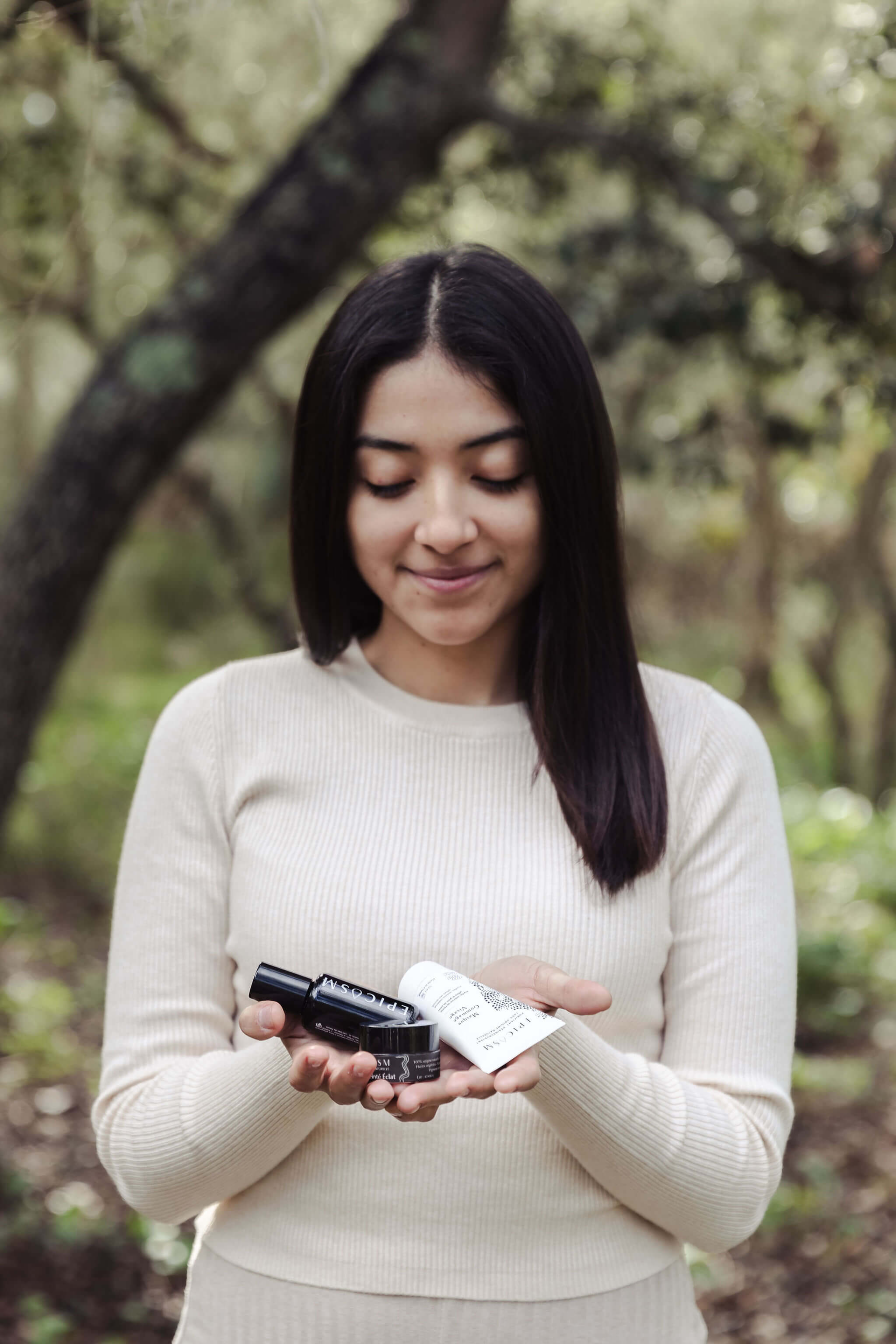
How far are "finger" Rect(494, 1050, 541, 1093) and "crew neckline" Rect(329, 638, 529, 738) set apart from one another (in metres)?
0.53

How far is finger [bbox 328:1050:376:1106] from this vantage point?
3.77ft

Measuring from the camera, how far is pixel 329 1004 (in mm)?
1260

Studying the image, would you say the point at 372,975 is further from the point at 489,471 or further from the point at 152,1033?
the point at 489,471

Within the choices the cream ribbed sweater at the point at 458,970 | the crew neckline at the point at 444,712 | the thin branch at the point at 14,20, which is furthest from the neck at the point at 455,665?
the thin branch at the point at 14,20

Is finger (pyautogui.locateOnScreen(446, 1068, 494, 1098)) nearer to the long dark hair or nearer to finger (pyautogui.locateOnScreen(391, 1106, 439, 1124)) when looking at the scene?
finger (pyautogui.locateOnScreen(391, 1106, 439, 1124))

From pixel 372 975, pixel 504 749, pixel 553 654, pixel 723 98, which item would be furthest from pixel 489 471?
pixel 723 98

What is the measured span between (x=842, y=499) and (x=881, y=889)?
12.8ft

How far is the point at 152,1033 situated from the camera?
4.92ft

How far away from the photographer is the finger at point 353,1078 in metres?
1.15

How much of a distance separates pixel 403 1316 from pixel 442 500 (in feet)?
3.01

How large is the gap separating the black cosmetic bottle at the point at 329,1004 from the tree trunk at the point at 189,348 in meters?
2.12

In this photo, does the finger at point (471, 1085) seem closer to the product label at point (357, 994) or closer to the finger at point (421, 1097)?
the finger at point (421, 1097)

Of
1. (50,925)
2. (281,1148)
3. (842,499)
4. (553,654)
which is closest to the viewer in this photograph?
(281,1148)

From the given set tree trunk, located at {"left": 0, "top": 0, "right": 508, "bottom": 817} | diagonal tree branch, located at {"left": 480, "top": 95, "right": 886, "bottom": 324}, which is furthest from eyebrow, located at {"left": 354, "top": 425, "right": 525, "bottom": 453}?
diagonal tree branch, located at {"left": 480, "top": 95, "right": 886, "bottom": 324}
